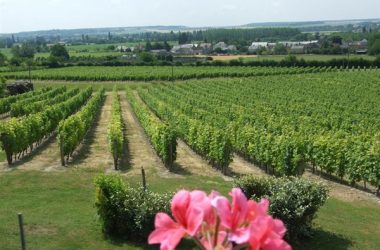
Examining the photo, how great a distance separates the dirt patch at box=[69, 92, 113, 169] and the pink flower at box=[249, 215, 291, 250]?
21.1m

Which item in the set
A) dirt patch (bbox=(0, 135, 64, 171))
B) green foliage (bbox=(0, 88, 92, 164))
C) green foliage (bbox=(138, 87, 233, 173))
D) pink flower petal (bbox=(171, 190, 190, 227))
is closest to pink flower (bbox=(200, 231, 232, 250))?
pink flower petal (bbox=(171, 190, 190, 227))

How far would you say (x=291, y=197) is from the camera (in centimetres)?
1180

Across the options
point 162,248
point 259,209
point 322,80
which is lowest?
point 322,80

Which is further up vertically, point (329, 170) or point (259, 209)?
point (259, 209)

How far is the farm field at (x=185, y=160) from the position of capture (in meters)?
12.9


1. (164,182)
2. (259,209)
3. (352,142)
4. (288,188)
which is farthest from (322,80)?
(259,209)

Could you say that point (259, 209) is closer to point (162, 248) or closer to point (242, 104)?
point (162, 248)

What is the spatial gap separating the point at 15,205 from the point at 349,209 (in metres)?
11.4

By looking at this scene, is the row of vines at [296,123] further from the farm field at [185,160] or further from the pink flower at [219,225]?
the pink flower at [219,225]

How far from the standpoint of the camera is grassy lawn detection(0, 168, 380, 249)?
11.9m

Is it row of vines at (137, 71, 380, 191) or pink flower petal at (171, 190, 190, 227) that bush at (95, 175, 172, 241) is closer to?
pink flower petal at (171, 190, 190, 227)

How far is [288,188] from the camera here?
1203cm

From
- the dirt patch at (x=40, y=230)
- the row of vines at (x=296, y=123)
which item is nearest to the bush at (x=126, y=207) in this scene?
the dirt patch at (x=40, y=230)

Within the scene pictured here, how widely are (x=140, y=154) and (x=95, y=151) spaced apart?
2776mm
